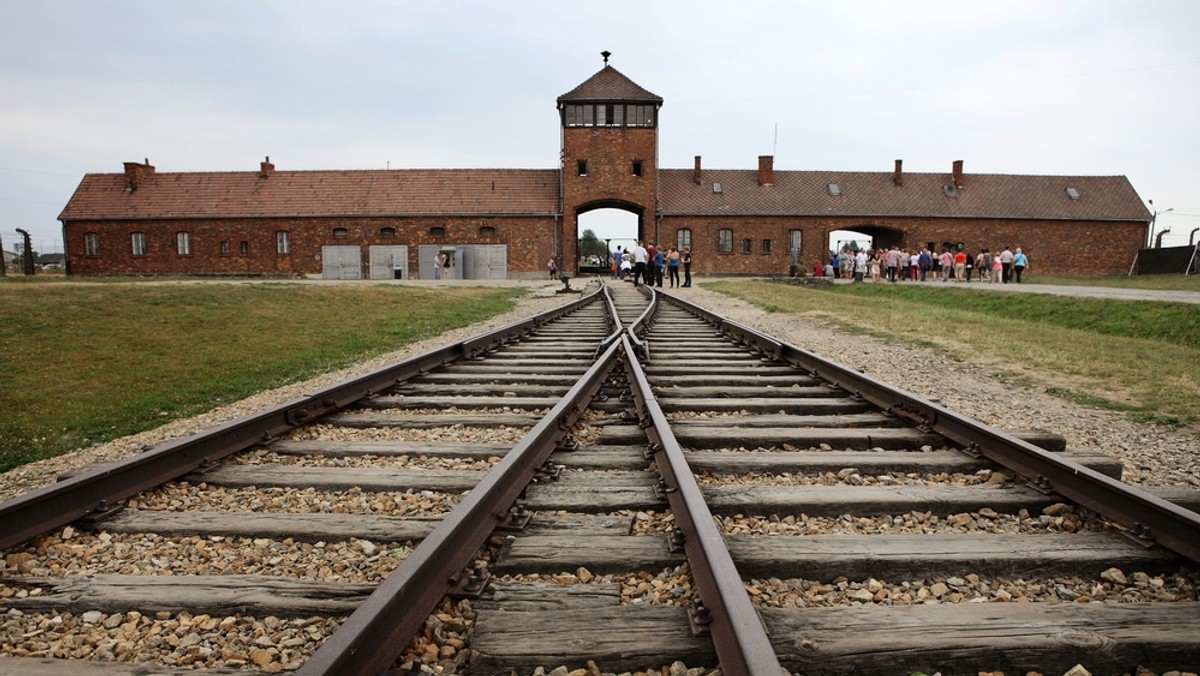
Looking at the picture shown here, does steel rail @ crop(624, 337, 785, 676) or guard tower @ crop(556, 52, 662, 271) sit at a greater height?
guard tower @ crop(556, 52, 662, 271)

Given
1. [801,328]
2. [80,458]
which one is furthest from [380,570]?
[801,328]

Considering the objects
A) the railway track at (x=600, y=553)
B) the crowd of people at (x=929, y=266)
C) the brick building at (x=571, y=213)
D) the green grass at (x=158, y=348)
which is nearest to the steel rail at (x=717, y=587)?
the railway track at (x=600, y=553)

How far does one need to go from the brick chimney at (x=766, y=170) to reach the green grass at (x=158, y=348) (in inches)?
1268

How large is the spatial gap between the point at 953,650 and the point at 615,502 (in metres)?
1.47

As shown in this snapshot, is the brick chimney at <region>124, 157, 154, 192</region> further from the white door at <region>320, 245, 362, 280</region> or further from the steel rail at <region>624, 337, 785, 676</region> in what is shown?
the steel rail at <region>624, 337, 785, 676</region>

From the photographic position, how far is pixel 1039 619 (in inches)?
83.5

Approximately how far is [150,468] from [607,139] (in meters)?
39.0

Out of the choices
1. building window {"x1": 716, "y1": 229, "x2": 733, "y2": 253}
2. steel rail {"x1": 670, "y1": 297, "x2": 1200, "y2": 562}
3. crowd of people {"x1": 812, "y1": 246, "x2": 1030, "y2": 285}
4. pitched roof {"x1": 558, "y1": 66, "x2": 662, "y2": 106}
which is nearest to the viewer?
steel rail {"x1": 670, "y1": 297, "x2": 1200, "y2": 562}

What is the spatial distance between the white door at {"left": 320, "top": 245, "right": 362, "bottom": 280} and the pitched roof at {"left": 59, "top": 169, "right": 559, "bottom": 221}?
83.0 inches

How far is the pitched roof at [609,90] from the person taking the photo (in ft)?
132

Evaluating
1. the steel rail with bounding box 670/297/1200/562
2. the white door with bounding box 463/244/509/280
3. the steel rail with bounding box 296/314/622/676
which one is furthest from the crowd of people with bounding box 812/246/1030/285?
the steel rail with bounding box 296/314/622/676

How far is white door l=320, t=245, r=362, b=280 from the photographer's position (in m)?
42.2

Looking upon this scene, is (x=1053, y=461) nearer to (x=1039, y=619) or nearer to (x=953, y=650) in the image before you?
(x=1039, y=619)

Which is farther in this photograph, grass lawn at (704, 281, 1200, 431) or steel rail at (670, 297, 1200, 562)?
grass lawn at (704, 281, 1200, 431)
